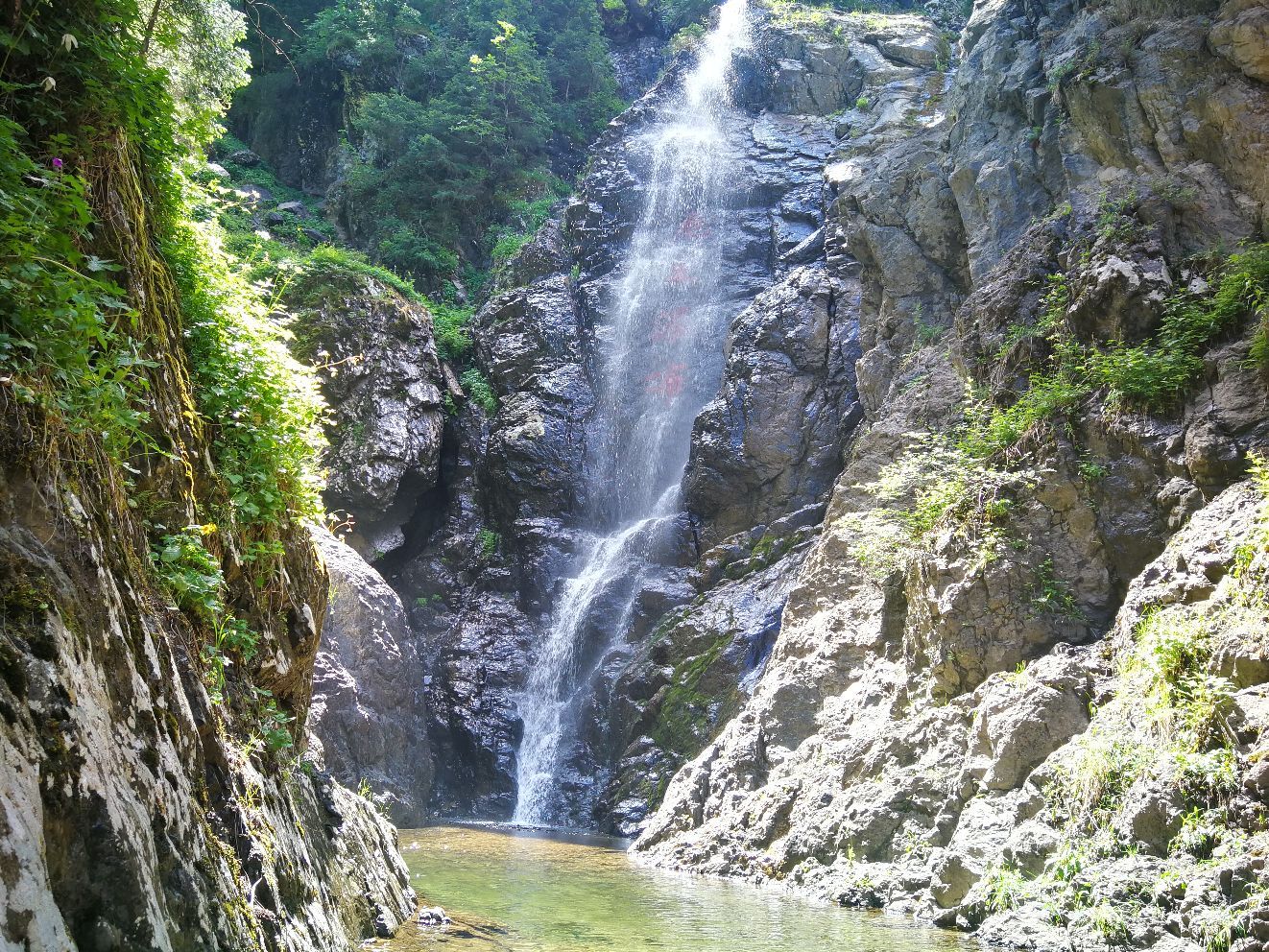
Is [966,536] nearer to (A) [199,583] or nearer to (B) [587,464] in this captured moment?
(A) [199,583]

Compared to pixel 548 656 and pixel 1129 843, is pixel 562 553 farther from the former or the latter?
pixel 1129 843

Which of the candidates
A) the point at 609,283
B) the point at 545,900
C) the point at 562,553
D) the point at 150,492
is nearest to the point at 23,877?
the point at 150,492

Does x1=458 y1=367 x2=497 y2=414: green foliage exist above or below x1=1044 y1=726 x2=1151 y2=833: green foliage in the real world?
above

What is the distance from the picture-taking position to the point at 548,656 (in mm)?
21219

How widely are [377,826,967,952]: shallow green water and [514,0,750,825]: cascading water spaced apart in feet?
24.2

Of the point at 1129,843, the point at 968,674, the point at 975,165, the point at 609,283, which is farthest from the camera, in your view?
the point at 609,283

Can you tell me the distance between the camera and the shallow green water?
747 centimetres

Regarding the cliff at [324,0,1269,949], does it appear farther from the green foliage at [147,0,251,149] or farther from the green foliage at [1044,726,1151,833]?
the green foliage at [147,0,251,149]

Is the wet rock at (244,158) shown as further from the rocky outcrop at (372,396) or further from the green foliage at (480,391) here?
the green foliage at (480,391)

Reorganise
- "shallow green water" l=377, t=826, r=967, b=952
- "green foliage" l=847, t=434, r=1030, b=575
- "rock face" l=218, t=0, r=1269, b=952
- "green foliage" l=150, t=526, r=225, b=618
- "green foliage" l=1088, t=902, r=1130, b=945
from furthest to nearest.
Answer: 1. "green foliage" l=847, t=434, r=1030, b=575
2. "rock face" l=218, t=0, r=1269, b=952
3. "shallow green water" l=377, t=826, r=967, b=952
4. "green foliage" l=1088, t=902, r=1130, b=945
5. "green foliage" l=150, t=526, r=225, b=618

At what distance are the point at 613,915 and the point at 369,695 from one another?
973 centimetres

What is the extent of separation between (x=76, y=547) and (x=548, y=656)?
1836 cm

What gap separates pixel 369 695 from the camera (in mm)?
17297

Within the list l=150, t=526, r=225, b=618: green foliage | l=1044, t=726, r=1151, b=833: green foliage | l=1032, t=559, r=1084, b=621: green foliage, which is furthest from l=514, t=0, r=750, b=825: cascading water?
l=150, t=526, r=225, b=618: green foliage
